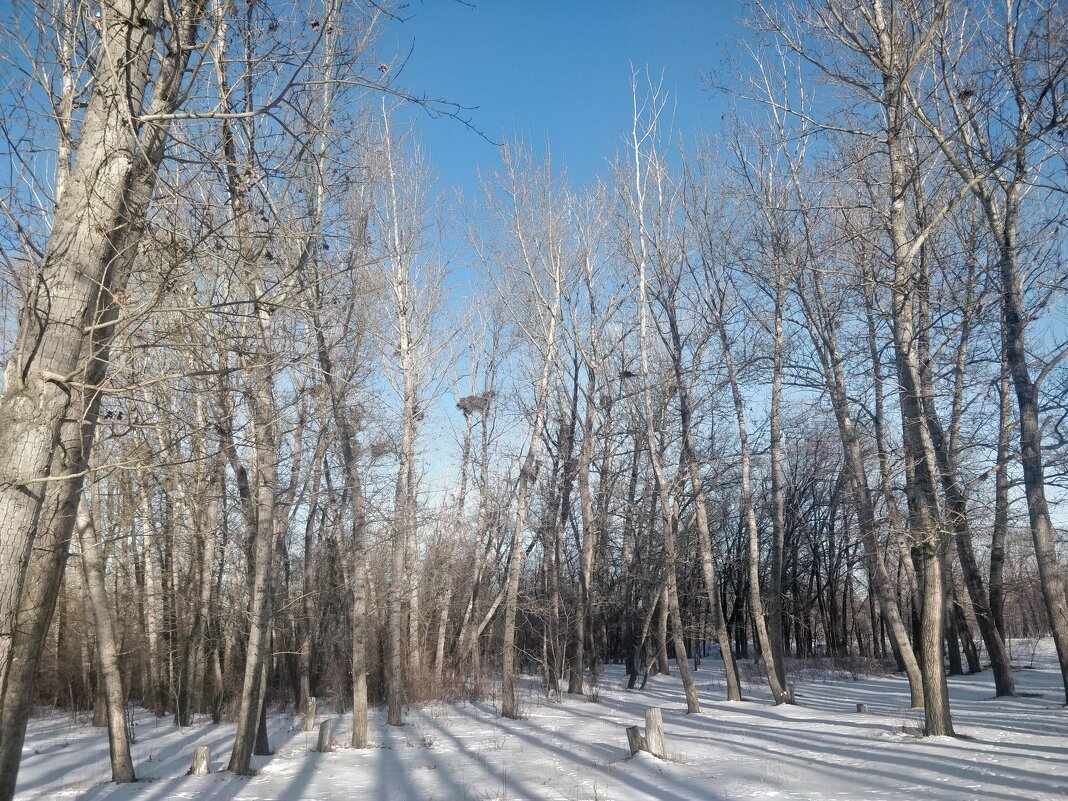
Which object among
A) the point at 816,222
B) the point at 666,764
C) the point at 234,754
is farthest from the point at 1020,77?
the point at 234,754

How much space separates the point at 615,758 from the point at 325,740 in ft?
13.9

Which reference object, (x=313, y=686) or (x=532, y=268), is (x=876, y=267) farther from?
(x=313, y=686)

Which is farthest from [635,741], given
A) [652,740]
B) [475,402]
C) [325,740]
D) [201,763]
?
[475,402]

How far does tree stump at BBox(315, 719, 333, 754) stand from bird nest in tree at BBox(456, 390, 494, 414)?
36.8ft

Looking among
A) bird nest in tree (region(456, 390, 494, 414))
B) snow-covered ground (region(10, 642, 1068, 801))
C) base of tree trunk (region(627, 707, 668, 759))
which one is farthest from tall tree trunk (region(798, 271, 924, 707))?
bird nest in tree (region(456, 390, 494, 414))

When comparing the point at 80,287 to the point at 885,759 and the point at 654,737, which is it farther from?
the point at 885,759

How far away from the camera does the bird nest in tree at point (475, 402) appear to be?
69.2ft

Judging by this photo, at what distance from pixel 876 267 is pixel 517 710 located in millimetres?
9856

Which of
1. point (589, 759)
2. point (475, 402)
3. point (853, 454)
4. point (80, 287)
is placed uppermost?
point (475, 402)

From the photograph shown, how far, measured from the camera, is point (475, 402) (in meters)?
21.1

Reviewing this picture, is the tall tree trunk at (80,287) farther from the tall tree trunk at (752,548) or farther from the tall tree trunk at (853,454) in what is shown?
the tall tree trunk at (752,548)

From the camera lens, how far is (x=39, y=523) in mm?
3477

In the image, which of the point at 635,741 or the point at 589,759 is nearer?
the point at 635,741

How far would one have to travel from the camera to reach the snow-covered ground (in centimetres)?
732
